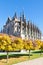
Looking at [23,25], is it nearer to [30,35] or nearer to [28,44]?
[30,35]

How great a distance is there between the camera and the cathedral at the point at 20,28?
4082 inches

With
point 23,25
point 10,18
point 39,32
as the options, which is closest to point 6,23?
point 10,18

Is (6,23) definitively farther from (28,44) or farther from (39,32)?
(28,44)

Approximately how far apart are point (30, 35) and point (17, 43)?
269 feet

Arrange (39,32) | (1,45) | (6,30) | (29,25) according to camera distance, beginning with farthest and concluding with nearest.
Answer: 1. (39,32)
2. (29,25)
3. (6,30)
4. (1,45)

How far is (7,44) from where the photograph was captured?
94.0 ft

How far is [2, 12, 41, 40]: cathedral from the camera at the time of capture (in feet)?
340

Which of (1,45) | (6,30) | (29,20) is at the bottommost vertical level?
(1,45)

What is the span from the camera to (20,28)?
352ft

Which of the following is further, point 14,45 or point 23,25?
point 23,25

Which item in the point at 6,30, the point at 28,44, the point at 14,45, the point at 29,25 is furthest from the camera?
the point at 29,25

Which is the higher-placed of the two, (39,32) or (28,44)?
(39,32)

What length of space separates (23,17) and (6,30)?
1811 centimetres

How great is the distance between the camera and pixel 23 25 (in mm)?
115250
